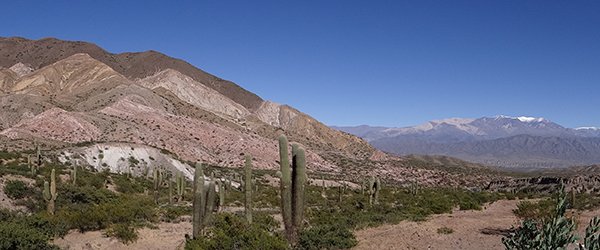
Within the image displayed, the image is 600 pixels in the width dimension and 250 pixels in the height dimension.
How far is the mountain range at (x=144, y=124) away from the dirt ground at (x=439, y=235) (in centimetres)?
3060

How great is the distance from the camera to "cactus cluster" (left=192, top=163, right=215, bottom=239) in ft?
51.4

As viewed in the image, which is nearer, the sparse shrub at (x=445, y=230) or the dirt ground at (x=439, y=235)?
the dirt ground at (x=439, y=235)

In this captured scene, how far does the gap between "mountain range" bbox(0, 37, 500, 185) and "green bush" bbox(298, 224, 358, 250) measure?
30511mm

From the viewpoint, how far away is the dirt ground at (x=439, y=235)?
15.5 m

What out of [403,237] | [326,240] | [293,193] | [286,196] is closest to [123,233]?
[286,196]

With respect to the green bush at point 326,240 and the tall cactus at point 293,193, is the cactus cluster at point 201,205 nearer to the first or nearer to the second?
the tall cactus at point 293,193

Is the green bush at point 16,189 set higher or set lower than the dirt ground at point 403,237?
higher

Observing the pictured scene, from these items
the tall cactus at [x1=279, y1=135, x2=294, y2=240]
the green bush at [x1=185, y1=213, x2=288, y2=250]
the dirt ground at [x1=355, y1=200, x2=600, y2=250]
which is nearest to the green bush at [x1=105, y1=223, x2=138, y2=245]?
the green bush at [x1=185, y1=213, x2=288, y2=250]

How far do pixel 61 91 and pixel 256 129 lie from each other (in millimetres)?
38875

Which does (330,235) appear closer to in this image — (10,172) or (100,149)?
(10,172)

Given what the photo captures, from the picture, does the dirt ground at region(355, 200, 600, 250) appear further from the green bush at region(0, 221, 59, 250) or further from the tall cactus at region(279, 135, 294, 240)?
the green bush at region(0, 221, 59, 250)

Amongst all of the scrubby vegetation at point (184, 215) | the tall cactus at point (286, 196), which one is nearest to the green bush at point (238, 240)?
the scrubby vegetation at point (184, 215)

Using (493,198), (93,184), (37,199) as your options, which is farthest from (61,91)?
(493,198)

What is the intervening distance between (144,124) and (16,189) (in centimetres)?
4746
